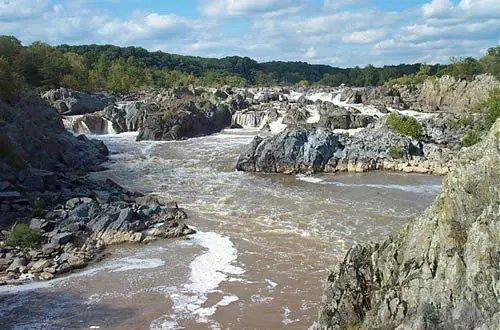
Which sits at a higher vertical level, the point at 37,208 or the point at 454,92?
the point at 454,92

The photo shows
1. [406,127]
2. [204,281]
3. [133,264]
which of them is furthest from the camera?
[406,127]

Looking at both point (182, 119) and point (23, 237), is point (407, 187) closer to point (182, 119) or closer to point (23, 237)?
point (23, 237)

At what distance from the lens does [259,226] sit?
2689 centimetres

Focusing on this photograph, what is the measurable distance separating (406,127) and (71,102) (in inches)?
1550

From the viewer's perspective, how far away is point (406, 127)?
149 ft

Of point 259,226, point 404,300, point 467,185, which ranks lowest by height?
point 259,226

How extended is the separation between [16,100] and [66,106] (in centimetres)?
2373

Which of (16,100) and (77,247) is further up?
(16,100)

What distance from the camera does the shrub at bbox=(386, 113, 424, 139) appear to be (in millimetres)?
45031

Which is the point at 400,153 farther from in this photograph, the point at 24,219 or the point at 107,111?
the point at 107,111

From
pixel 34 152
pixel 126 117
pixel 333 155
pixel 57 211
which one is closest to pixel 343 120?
pixel 333 155

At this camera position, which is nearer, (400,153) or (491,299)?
(491,299)

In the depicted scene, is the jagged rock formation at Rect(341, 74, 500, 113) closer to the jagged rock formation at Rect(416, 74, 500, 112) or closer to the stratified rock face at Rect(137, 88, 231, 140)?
the jagged rock formation at Rect(416, 74, 500, 112)

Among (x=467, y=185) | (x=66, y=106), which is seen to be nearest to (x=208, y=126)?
(x=66, y=106)
